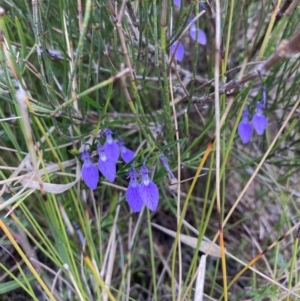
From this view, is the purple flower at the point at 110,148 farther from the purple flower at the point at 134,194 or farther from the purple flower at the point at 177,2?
the purple flower at the point at 177,2

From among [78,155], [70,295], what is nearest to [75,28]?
[78,155]

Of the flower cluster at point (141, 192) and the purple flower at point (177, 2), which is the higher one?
the purple flower at point (177, 2)

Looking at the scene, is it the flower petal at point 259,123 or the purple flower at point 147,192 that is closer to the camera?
the purple flower at point 147,192

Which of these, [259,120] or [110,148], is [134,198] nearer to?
[110,148]

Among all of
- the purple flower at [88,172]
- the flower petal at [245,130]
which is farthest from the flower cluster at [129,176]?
the flower petal at [245,130]

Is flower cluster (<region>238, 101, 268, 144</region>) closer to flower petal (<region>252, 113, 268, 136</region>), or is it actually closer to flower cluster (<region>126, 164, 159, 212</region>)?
flower petal (<region>252, 113, 268, 136</region>)

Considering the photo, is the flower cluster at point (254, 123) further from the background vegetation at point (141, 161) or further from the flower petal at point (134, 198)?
the flower petal at point (134, 198)

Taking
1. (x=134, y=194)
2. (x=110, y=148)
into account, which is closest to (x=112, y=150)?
(x=110, y=148)
